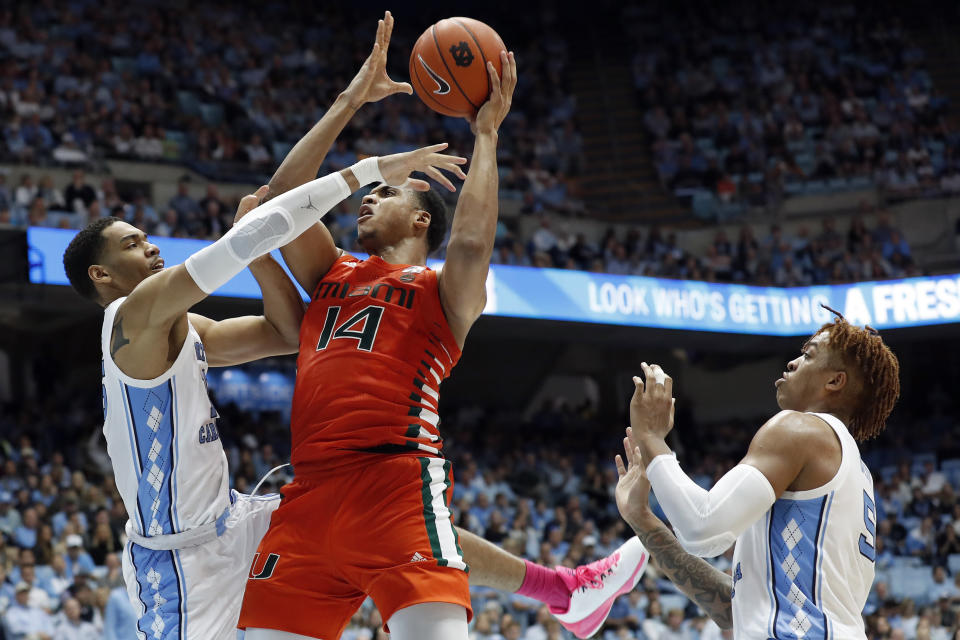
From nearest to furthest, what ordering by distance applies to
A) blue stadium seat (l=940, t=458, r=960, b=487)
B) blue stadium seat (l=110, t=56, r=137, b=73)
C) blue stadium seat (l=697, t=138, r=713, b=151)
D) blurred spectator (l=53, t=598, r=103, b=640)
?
1. blurred spectator (l=53, t=598, r=103, b=640)
2. blue stadium seat (l=110, t=56, r=137, b=73)
3. blue stadium seat (l=940, t=458, r=960, b=487)
4. blue stadium seat (l=697, t=138, r=713, b=151)

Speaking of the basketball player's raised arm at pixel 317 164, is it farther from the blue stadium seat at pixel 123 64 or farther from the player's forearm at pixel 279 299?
the blue stadium seat at pixel 123 64

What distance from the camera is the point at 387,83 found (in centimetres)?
443

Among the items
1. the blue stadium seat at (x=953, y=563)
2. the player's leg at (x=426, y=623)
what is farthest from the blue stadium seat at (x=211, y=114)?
the player's leg at (x=426, y=623)

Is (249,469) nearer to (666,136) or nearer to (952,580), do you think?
(952,580)

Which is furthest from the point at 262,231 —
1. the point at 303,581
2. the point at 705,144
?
the point at 705,144

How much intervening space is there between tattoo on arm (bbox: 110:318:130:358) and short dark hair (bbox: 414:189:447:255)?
119 cm

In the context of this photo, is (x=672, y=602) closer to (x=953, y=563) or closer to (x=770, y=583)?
(x=953, y=563)

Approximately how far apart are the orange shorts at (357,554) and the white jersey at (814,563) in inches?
36.3

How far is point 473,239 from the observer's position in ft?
12.5

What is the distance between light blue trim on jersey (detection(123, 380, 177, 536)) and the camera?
386 cm

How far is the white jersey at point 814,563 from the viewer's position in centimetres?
330

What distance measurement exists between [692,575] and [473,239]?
57.3 inches

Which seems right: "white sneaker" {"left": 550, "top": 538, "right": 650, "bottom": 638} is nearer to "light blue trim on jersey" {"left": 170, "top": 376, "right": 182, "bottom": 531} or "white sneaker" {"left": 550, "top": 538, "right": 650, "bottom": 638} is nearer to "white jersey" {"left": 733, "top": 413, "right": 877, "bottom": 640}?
"white jersey" {"left": 733, "top": 413, "right": 877, "bottom": 640}

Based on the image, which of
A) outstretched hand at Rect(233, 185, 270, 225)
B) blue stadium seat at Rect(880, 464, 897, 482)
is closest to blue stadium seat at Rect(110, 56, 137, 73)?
blue stadium seat at Rect(880, 464, 897, 482)
